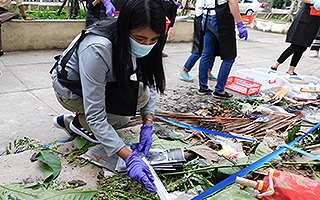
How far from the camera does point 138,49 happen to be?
160 cm

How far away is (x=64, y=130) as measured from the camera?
2260 mm

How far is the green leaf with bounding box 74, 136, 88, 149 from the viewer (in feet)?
6.37

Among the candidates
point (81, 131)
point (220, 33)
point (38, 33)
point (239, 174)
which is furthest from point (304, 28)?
point (38, 33)

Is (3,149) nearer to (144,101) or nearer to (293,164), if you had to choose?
(144,101)

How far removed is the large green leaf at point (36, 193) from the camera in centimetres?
142

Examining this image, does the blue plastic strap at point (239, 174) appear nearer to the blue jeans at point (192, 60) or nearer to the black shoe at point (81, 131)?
the black shoe at point (81, 131)

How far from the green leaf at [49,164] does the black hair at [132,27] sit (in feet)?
2.23

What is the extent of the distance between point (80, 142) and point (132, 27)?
3.36 feet

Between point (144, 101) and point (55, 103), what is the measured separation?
1425mm

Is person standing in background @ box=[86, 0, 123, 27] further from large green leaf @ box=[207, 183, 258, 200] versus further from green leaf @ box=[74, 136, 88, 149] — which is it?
large green leaf @ box=[207, 183, 258, 200]

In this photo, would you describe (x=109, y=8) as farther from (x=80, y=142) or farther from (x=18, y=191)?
(x=18, y=191)

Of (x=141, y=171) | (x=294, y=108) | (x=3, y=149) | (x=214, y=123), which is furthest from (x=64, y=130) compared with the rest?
(x=294, y=108)

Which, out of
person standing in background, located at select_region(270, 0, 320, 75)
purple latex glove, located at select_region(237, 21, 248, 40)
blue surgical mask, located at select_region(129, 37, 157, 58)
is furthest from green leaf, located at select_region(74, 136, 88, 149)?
person standing in background, located at select_region(270, 0, 320, 75)

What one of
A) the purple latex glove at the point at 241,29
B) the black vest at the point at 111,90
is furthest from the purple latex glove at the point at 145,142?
the purple latex glove at the point at 241,29
